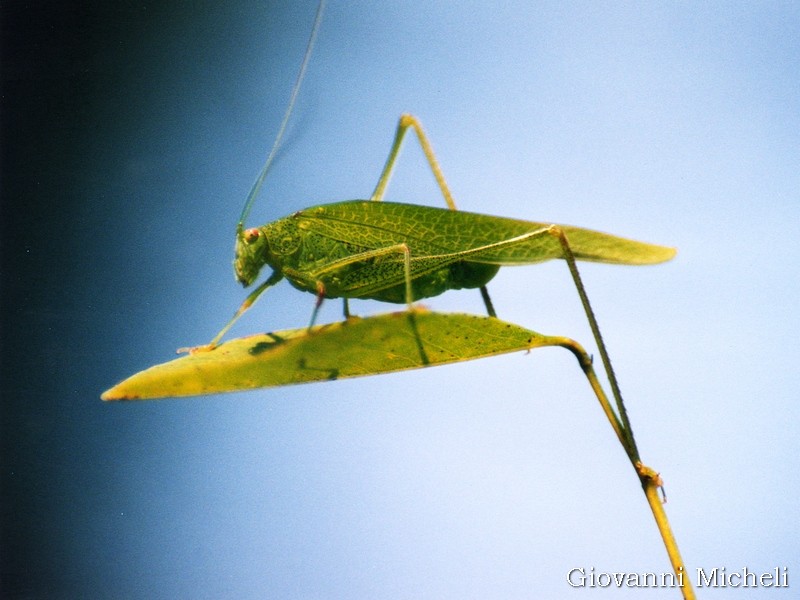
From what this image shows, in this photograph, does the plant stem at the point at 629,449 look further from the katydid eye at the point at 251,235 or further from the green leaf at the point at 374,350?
the katydid eye at the point at 251,235

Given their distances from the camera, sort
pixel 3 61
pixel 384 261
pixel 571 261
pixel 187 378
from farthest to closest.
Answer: pixel 3 61 < pixel 384 261 < pixel 571 261 < pixel 187 378

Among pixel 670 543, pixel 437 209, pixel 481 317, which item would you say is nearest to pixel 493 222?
pixel 437 209

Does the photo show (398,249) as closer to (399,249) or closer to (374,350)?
(399,249)

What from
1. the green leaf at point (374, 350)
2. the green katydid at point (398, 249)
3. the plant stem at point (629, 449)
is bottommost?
the plant stem at point (629, 449)

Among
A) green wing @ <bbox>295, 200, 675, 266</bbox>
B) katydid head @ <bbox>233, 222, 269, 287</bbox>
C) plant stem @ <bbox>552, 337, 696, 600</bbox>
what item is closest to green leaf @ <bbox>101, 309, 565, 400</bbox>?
plant stem @ <bbox>552, 337, 696, 600</bbox>

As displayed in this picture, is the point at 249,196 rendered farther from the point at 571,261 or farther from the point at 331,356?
the point at 571,261

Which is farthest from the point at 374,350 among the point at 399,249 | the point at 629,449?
the point at 629,449

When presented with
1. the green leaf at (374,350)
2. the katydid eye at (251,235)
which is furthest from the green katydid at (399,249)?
the green leaf at (374,350)
